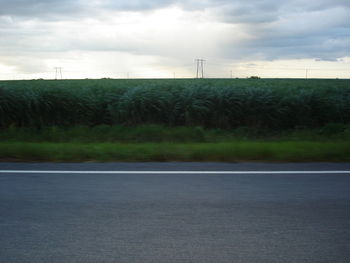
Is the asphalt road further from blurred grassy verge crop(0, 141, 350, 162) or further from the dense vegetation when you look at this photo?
the dense vegetation

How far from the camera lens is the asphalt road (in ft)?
12.5

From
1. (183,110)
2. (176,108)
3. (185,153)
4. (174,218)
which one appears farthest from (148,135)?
(174,218)

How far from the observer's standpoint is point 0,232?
14.1ft

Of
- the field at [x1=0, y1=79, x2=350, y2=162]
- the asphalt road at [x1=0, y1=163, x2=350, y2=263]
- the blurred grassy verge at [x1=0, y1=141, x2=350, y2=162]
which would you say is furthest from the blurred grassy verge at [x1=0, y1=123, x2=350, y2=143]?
the asphalt road at [x1=0, y1=163, x2=350, y2=263]

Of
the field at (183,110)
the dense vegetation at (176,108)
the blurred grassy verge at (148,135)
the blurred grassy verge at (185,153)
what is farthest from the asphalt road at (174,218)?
the dense vegetation at (176,108)

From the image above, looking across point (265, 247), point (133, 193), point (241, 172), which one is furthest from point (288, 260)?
point (241, 172)

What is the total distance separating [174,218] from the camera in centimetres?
471

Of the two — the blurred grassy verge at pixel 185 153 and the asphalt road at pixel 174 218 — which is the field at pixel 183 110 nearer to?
the blurred grassy verge at pixel 185 153

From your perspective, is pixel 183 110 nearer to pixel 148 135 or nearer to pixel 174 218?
pixel 148 135

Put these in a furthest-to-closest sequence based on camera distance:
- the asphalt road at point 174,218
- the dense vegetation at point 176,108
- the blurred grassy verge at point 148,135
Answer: the dense vegetation at point 176,108
the blurred grassy verge at point 148,135
the asphalt road at point 174,218

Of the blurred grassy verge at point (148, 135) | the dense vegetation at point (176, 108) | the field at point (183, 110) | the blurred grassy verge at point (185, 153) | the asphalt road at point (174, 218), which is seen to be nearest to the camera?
the asphalt road at point (174, 218)

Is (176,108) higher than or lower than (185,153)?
higher

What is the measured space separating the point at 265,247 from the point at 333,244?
65 centimetres

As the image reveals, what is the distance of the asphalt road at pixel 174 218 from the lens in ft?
12.5
